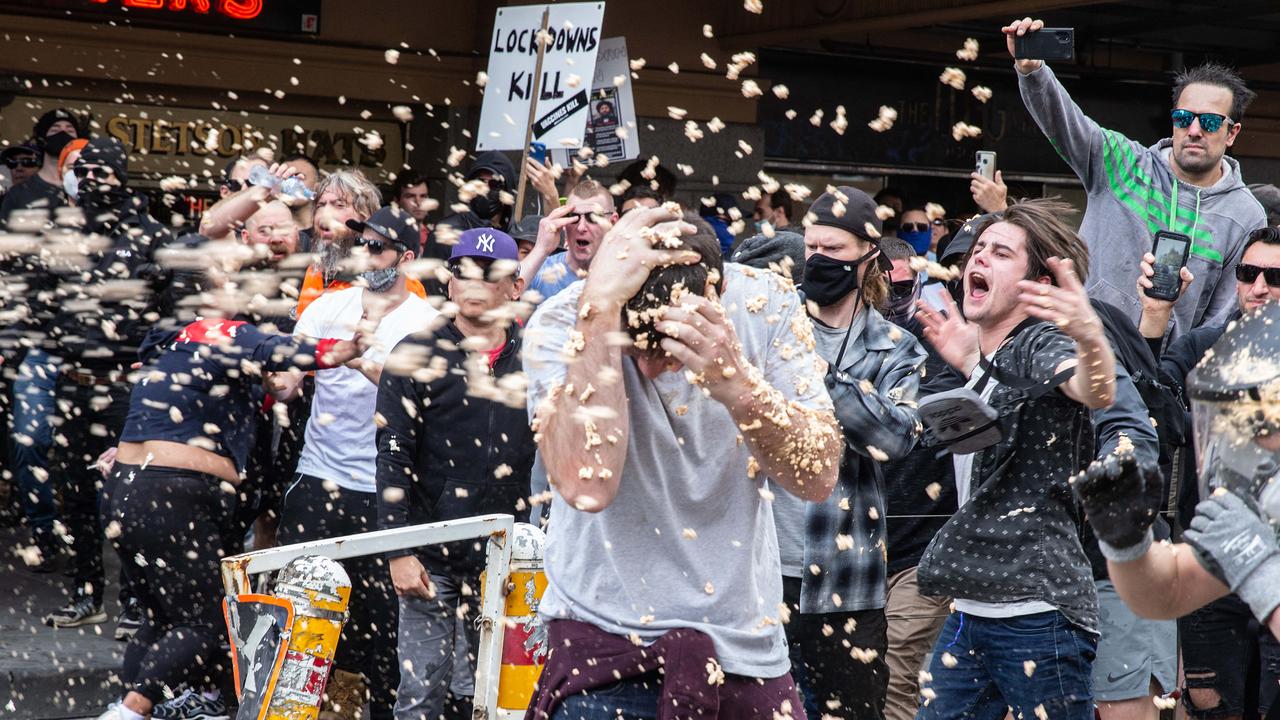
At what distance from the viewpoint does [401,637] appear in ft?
18.9

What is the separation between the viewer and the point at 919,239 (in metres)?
9.87

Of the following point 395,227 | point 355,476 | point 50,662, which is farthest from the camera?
point 50,662

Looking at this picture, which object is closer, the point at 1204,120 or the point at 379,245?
the point at 1204,120

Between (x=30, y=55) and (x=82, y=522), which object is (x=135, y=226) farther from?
(x=30, y=55)

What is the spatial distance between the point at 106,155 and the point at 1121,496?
5.60m

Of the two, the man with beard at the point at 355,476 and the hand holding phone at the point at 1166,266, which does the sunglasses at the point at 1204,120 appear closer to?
the hand holding phone at the point at 1166,266

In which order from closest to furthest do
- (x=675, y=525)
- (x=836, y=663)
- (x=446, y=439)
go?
(x=675, y=525)
(x=836, y=663)
(x=446, y=439)

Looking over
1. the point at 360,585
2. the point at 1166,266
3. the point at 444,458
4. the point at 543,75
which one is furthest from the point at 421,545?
the point at 543,75

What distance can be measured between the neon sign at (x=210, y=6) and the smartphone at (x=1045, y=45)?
6.26 m

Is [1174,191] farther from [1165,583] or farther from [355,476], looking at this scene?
[355,476]

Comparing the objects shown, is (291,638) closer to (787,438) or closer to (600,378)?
(600,378)

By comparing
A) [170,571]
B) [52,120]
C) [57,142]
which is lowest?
[170,571]

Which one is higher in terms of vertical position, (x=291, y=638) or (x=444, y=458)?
(x=444, y=458)

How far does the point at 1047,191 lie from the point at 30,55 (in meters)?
9.17
